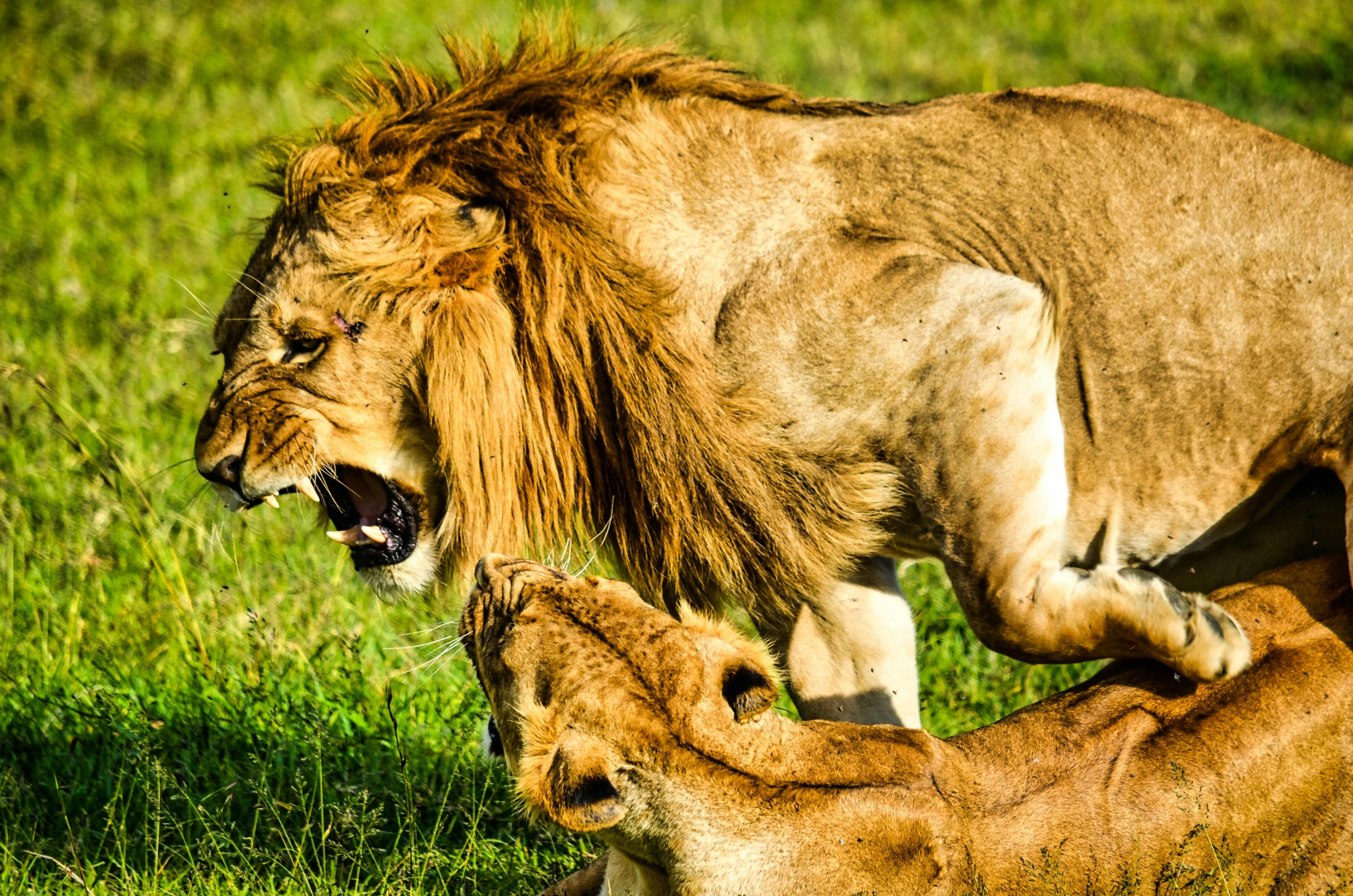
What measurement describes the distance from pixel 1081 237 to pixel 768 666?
45.3 inches

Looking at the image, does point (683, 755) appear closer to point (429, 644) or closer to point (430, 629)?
point (429, 644)

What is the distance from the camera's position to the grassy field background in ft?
12.0

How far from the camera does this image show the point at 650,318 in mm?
3207

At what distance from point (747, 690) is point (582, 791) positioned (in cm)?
34

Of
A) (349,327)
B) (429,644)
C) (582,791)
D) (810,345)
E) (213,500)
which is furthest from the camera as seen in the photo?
(213,500)

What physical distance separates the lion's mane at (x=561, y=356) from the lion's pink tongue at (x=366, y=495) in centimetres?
23

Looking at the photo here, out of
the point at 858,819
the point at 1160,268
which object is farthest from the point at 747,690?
the point at 1160,268

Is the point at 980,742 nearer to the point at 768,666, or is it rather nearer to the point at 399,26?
the point at 768,666

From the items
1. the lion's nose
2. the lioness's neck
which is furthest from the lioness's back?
the lion's nose

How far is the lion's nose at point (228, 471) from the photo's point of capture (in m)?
3.50

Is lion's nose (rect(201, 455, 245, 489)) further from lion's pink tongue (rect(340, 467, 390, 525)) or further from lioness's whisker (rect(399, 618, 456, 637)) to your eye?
lioness's whisker (rect(399, 618, 456, 637))

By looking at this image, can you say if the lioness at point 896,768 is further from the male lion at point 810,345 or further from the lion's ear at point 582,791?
the male lion at point 810,345

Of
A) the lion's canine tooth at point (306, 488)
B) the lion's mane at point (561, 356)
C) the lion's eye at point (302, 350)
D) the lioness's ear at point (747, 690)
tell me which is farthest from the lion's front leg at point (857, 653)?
the lion's eye at point (302, 350)

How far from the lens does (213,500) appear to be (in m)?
5.39
